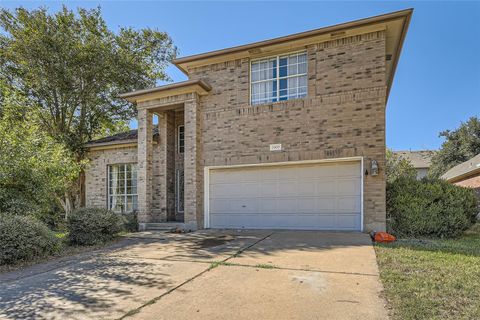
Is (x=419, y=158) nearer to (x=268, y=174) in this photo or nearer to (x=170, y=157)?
(x=268, y=174)

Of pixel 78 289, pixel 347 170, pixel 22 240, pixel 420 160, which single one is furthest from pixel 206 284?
pixel 420 160

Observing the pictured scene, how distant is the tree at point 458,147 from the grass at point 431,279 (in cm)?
2712

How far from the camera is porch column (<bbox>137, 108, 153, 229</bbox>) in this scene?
12.1 meters

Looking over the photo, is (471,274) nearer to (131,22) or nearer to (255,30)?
(255,30)

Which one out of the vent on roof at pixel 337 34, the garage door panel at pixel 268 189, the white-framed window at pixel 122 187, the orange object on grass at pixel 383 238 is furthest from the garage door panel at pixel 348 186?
the white-framed window at pixel 122 187

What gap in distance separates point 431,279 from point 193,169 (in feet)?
27.3

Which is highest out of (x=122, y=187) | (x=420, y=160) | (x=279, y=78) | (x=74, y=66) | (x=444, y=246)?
(x=74, y=66)

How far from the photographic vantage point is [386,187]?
31.9ft

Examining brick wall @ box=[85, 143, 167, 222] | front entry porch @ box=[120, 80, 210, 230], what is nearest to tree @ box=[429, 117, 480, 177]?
front entry porch @ box=[120, 80, 210, 230]

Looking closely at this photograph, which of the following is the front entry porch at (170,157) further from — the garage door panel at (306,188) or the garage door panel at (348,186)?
the garage door panel at (348,186)

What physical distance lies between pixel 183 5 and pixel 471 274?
12.2 m

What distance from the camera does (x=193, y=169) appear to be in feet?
36.6

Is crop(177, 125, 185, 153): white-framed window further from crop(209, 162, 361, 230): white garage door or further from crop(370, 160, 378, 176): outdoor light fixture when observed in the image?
crop(370, 160, 378, 176): outdoor light fixture

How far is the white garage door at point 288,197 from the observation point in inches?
381
